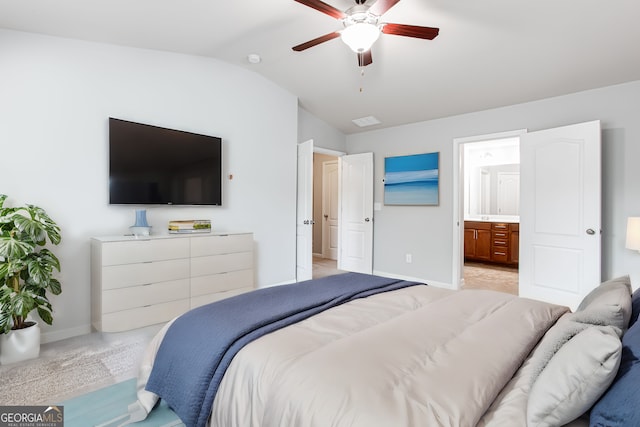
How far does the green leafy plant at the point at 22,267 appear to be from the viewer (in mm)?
2283

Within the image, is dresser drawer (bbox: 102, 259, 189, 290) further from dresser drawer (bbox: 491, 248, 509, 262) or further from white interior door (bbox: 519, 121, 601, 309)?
dresser drawer (bbox: 491, 248, 509, 262)

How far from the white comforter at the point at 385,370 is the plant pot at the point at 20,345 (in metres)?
1.99

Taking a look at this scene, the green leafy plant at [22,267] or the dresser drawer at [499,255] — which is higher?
the green leafy plant at [22,267]

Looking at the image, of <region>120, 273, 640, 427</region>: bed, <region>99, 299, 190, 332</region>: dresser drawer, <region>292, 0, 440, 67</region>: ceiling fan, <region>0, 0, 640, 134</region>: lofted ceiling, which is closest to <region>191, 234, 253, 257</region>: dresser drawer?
<region>99, 299, 190, 332</region>: dresser drawer

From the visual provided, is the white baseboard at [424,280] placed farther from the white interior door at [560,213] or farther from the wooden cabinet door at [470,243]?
the wooden cabinet door at [470,243]

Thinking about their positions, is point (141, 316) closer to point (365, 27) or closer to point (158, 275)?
point (158, 275)

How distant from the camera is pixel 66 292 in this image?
9.59 ft

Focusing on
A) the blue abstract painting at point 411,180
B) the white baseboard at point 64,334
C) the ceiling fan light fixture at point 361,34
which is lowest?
the white baseboard at point 64,334

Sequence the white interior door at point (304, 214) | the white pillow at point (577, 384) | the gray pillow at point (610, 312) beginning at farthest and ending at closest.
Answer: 1. the white interior door at point (304, 214)
2. the gray pillow at point (610, 312)
3. the white pillow at point (577, 384)

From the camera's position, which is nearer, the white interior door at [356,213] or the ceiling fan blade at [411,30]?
the ceiling fan blade at [411,30]

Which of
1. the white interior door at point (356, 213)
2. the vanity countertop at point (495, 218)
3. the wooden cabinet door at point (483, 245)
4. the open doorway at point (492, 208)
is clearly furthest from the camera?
the vanity countertop at point (495, 218)

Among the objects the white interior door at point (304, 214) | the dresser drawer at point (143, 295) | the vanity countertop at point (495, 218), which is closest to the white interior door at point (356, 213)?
the white interior door at point (304, 214)

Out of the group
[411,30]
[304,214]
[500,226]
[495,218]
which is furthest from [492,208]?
[411,30]

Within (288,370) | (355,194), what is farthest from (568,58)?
(288,370)
